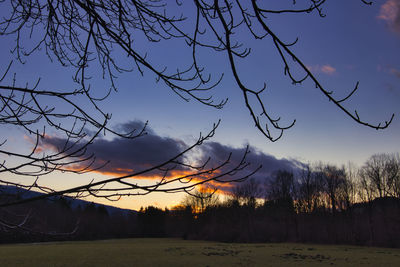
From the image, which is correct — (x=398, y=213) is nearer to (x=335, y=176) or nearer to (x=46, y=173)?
(x=335, y=176)

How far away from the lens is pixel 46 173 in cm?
191

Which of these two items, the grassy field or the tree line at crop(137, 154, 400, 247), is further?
the tree line at crop(137, 154, 400, 247)

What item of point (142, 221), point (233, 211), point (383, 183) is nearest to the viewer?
point (383, 183)

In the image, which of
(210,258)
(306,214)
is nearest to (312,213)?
(306,214)

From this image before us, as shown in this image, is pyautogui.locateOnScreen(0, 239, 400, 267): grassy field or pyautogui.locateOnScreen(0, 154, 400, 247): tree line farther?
pyautogui.locateOnScreen(0, 154, 400, 247): tree line

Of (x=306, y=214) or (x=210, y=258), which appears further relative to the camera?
(x=306, y=214)

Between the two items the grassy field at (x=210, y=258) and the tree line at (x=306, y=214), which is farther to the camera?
the tree line at (x=306, y=214)

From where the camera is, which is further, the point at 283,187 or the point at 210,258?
the point at 283,187

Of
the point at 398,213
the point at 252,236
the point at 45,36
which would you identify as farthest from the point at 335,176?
the point at 45,36

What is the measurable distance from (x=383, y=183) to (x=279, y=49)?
49024mm

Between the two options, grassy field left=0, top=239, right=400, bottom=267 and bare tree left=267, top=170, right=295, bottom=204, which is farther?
bare tree left=267, top=170, right=295, bottom=204

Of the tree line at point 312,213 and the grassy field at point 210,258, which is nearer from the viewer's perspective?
the grassy field at point 210,258

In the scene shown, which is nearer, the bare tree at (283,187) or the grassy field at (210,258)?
the grassy field at (210,258)

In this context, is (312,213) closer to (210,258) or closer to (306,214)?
(306,214)
